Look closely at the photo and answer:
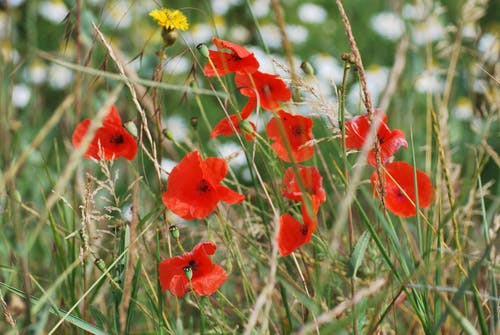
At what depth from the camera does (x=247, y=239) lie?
0.98 meters

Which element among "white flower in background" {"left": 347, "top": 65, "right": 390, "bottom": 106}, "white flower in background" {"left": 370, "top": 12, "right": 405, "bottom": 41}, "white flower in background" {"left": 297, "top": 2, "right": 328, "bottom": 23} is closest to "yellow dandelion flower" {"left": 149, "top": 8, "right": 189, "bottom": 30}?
"white flower in background" {"left": 347, "top": 65, "right": 390, "bottom": 106}

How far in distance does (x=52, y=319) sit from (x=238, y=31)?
191 centimetres

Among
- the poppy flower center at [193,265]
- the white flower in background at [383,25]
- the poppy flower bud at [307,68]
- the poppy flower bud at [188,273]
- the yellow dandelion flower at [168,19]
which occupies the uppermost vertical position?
the yellow dandelion flower at [168,19]

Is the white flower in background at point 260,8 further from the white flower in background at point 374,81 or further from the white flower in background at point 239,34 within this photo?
the white flower in background at point 374,81

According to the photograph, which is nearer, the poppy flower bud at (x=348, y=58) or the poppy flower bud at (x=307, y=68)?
the poppy flower bud at (x=348, y=58)

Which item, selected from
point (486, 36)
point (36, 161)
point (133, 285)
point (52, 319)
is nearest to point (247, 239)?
point (133, 285)

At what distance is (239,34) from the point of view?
9.36 ft

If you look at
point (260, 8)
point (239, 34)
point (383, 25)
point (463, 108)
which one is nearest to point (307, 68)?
point (463, 108)

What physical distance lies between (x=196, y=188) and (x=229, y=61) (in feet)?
0.55

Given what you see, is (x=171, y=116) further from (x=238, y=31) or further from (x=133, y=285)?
(x=133, y=285)

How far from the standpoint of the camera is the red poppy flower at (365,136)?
0.80 metres

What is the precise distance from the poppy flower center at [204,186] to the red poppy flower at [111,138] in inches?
4.5

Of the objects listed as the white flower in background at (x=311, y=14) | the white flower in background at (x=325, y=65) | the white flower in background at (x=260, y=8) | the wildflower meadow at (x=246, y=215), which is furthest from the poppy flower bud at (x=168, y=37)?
the white flower in background at (x=260, y=8)

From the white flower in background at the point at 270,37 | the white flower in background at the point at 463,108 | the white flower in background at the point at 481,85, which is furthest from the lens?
the white flower in background at the point at 270,37
